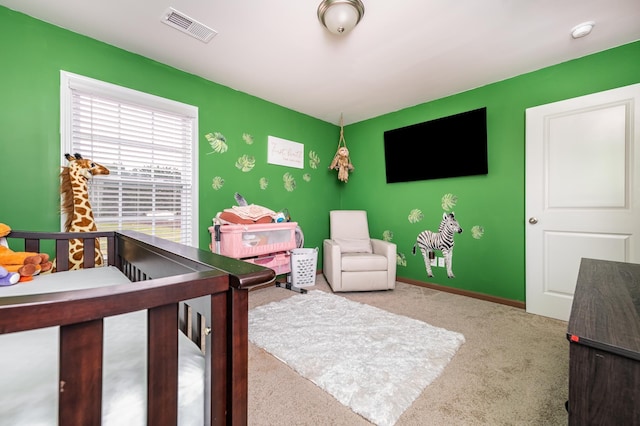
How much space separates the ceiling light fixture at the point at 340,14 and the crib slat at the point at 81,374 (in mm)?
1922

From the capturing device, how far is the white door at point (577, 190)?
6.64 ft

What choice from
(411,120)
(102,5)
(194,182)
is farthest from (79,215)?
(411,120)

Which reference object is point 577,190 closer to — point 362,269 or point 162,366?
point 362,269

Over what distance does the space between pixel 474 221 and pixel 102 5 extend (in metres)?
3.64

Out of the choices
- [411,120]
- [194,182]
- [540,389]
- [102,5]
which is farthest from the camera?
[411,120]

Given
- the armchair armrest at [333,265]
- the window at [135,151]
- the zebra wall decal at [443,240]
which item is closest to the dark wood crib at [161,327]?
the window at [135,151]

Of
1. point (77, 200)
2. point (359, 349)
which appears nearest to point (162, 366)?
point (359, 349)

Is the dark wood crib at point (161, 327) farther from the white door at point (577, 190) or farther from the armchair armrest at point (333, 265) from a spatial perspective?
the white door at point (577, 190)

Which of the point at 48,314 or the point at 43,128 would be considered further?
the point at 43,128

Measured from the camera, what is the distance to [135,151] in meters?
2.25

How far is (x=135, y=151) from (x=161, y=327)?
89.5 inches

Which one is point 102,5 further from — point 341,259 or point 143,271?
point 341,259

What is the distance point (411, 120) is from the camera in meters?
3.30

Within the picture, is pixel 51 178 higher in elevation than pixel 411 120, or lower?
lower
